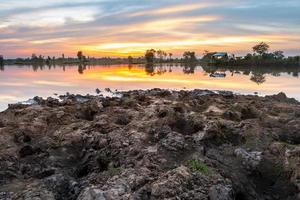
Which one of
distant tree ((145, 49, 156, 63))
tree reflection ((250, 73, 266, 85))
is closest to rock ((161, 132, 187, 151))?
tree reflection ((250, 73, 266, 85))

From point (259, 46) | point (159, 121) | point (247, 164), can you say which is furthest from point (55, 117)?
point (259, 46)

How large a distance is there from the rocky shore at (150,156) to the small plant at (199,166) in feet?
0.07

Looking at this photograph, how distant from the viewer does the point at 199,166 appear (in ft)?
29.8

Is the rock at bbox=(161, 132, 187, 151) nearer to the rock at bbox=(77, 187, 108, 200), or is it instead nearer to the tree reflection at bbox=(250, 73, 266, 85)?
the rock at bbox=(77, 187, 108, 200)

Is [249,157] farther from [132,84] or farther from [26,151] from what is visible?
[132,84]

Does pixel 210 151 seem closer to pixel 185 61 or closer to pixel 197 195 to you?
pixel 197 195

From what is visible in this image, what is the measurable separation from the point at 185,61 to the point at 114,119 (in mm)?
147881

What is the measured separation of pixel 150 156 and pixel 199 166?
1.20 meters

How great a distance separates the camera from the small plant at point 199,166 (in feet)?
29.3

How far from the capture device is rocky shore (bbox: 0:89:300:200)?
8.52 m

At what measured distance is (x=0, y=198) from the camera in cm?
823

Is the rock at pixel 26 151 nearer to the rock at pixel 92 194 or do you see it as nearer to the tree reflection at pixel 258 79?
the rock at pixel 92 194

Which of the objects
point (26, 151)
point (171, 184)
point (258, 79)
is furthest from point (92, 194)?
point (258, 79)

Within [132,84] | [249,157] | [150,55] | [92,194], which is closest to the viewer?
[92,194]
